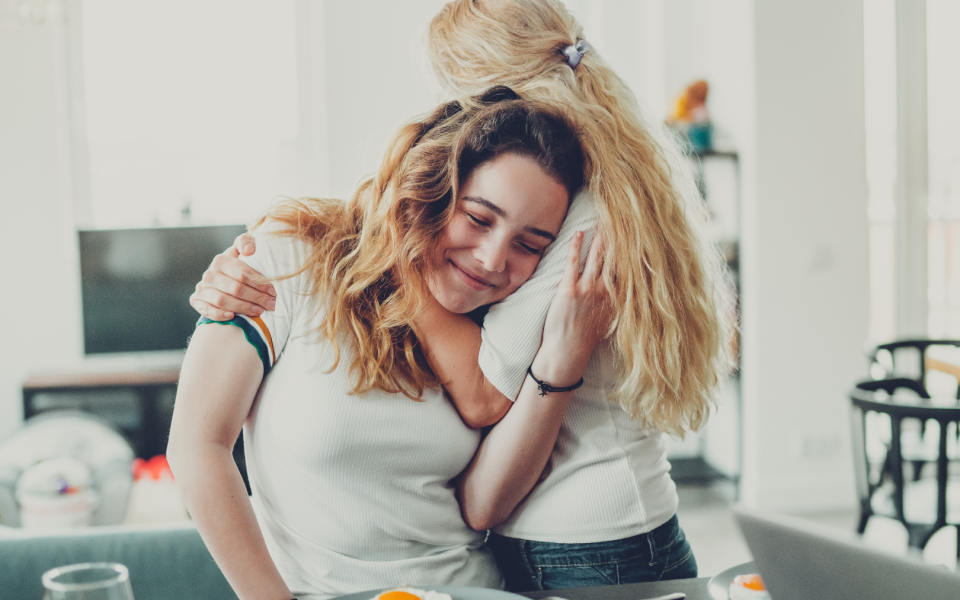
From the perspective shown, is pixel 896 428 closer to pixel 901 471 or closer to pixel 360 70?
pixel 901 471

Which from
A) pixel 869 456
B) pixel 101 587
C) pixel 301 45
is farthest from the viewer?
pixel 301 45

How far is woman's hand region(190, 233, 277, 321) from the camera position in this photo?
1.02 meters

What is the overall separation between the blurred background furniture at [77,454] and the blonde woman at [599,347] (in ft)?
8.08

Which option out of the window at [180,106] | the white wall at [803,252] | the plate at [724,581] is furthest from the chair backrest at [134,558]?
the window at [180,106]

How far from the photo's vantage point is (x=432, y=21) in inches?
50.7

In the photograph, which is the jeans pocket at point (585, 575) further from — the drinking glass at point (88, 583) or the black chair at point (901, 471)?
the black chair at point (901, 471)

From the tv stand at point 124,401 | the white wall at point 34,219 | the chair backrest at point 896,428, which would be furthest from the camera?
the white wall at point 34,219

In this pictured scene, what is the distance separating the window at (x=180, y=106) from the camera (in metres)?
3.95

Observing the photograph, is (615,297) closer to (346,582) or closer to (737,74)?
(346,582)

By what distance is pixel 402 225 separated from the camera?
109cm

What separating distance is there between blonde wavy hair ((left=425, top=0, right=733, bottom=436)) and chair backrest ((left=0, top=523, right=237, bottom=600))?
0.70m

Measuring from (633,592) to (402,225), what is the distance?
560 mm

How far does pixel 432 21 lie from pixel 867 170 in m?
2.86

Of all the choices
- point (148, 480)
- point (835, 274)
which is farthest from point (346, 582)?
point (835, 274)
